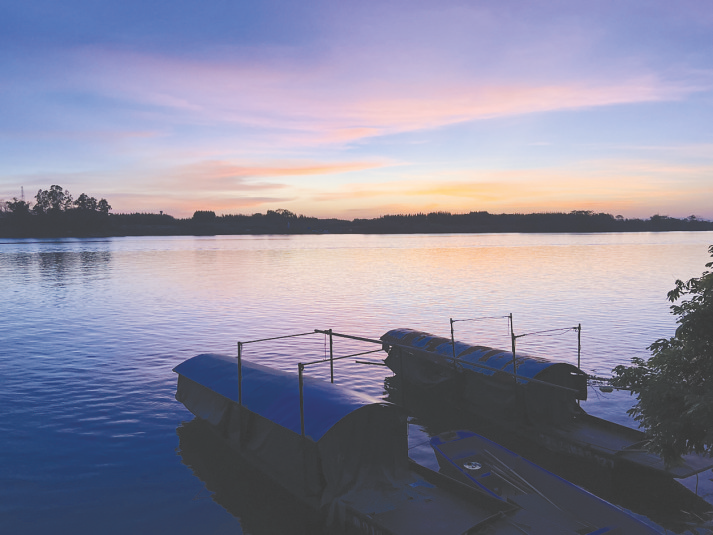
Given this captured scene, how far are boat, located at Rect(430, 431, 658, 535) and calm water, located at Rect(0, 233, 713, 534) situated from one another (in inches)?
242

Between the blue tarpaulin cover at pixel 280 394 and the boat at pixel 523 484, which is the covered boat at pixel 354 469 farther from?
the boat at pixel 523 484

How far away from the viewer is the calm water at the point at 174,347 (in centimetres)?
1750

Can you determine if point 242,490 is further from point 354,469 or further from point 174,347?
point 174,347

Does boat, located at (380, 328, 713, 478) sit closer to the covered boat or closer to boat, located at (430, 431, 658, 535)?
boat, located at (430, 431, 658, 535)

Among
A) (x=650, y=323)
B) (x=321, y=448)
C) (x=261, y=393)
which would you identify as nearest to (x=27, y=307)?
(x=261, y=393)

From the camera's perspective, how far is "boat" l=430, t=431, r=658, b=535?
14164mm

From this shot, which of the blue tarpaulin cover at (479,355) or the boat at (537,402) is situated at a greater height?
the blue tarpaulin cover at (479,355)

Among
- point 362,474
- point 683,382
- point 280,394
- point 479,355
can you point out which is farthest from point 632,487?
point 280,394

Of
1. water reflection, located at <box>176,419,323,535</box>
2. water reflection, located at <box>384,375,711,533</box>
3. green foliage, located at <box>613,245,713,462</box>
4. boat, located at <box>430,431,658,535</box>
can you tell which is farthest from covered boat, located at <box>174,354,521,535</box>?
green foliage, located at <box>613,245,713,462</box>

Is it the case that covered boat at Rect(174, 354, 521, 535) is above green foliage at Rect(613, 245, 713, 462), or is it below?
below

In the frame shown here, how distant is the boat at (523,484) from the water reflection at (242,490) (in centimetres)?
552

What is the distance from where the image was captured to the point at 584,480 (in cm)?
1906

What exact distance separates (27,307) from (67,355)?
28.1 m

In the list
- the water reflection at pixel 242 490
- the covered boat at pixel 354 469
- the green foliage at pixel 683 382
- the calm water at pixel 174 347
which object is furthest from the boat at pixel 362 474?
the green foliage at pixel 683 382
